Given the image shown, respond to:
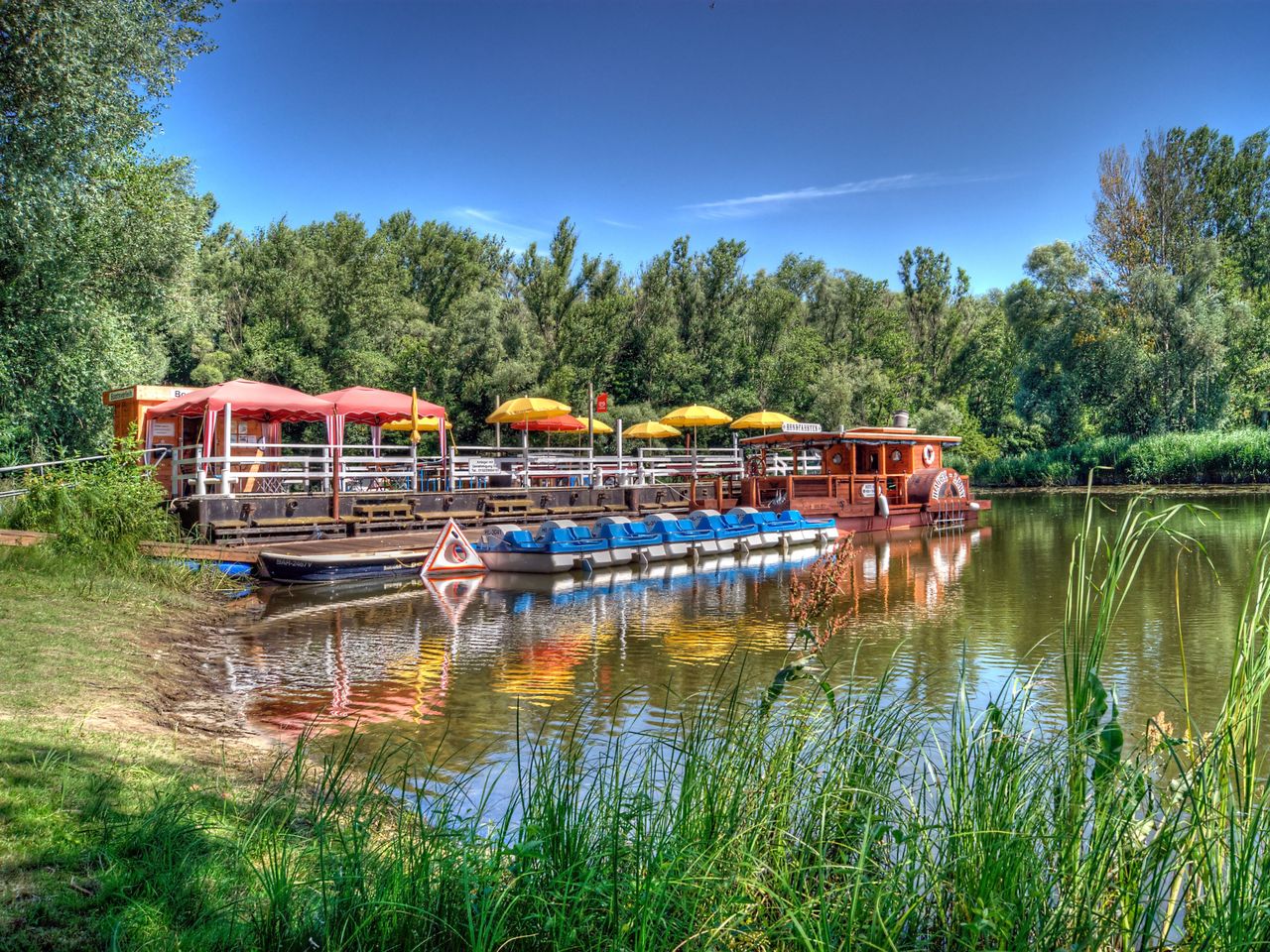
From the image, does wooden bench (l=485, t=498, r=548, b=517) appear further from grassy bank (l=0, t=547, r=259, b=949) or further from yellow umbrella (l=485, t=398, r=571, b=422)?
grassy bank (l=0, t=547, r=259, b=949)

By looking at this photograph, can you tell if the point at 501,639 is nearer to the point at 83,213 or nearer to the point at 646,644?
the point at 646,644

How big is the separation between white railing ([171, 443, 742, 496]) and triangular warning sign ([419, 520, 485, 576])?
2.84m

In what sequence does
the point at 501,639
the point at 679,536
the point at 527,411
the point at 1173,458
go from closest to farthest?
the point at 501,639, the point at 679,536, the point at 527,411, the point at 1173,458

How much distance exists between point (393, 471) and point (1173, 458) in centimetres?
3485

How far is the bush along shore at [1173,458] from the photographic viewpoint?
1467 inches

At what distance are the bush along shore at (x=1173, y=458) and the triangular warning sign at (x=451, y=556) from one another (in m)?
27.6

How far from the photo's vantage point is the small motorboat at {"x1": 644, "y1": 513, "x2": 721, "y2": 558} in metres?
19.9

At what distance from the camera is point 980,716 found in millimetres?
6930

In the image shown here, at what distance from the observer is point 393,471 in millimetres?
21219

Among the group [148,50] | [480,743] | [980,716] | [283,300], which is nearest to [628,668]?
[480,743]

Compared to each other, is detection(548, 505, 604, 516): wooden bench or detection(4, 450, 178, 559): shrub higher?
detection(4, 450, 178, 559): shrub

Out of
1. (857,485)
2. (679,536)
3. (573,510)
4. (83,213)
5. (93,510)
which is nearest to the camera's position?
(93,510)

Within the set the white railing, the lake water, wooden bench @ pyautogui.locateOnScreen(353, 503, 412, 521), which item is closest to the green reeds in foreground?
the lake water

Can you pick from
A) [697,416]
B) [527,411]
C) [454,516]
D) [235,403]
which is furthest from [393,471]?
[697,416]
